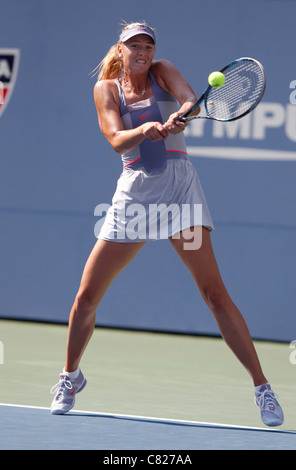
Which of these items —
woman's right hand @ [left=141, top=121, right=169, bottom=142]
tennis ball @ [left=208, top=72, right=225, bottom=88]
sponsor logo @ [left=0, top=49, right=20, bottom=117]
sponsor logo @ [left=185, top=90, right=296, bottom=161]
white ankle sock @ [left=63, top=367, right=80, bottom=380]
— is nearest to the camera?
woman's right hand @ [left=141, top=121, right=169, bottom=142]

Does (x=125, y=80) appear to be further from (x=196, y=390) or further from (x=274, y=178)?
(x=274, y=178)

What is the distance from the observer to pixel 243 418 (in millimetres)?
4305

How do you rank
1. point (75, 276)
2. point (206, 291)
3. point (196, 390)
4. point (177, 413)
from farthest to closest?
point (75, 276), point (196, 390), point (177, 413), point (206, 291)

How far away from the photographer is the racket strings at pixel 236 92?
166 inches

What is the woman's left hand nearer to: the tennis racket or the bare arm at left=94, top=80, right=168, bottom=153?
the bare arm at left=94, top=80, right=168, bottom=153

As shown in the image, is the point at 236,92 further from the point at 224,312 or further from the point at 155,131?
the point at 224,312

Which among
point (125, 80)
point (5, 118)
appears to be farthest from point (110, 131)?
point (5, 118)

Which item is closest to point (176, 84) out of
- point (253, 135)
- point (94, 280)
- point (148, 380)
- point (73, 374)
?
point (94, 280)

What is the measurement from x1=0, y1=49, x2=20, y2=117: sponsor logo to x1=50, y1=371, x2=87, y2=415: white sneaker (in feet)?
10.4

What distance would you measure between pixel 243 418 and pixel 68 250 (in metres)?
2.90

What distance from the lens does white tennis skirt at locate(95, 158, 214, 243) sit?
165 inches

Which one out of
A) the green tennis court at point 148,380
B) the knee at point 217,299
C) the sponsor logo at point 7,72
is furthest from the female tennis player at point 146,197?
the sponsor logo at point 7,72

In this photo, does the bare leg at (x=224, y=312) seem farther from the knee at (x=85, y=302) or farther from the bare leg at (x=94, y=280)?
the knee at (x=85, y=302)

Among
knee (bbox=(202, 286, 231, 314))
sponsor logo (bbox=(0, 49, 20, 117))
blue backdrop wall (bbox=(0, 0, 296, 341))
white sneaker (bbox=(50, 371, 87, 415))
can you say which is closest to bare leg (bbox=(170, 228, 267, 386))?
knee (bbox=(202, 286, 231, 314))
